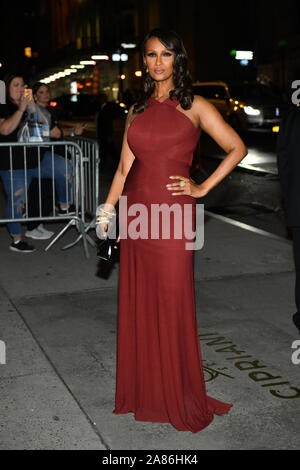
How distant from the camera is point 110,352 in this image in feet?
16.7

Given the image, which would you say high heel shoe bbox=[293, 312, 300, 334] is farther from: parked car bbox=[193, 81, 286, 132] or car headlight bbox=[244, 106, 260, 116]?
car headlight bbox=[244, 106, 260, 116]

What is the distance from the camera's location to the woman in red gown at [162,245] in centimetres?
363

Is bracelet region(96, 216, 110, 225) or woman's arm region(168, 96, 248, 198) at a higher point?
woman's arm region(168, 96, 248, 198)

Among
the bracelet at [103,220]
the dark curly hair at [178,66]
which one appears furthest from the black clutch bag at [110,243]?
the dark curly hair at [178,66]

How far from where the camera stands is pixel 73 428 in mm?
3842

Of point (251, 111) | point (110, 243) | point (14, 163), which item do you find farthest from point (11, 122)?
point (251, 111)

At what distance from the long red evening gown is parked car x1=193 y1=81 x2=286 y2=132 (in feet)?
66.2

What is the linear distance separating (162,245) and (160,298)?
28 cm

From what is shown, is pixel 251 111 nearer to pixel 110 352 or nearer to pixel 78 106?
pixel 78 106

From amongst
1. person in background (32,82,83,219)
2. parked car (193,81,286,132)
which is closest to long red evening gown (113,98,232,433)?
person in background (32,82,83,219)

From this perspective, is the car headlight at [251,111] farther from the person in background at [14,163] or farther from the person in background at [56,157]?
the person in background at [14,163]

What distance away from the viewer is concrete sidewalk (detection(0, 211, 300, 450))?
12.4ft

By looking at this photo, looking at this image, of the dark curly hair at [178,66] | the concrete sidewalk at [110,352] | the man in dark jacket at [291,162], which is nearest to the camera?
the dark curly hair at [178,66]
